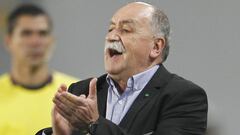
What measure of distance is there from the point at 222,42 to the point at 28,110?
86cm

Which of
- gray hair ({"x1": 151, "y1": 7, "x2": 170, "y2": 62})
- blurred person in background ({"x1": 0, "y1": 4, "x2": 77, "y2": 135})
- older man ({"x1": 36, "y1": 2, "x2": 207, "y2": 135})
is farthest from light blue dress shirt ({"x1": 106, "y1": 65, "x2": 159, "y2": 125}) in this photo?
blurred person in background ({"x1": 0, "y1": 4, "x2": 77, "y2": 135})

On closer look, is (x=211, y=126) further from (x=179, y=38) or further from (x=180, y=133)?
(x=180, y=133)

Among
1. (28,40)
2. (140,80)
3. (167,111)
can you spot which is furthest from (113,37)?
(28,40)

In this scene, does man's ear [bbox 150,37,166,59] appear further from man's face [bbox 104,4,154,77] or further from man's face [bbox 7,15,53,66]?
man's face [bbox 7,15,53,66]

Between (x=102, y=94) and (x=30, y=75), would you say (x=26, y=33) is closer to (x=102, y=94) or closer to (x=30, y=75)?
(x=30, y=75)

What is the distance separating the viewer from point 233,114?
2.52m

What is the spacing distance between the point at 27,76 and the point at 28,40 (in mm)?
135

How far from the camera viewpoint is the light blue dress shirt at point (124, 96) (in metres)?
1.58

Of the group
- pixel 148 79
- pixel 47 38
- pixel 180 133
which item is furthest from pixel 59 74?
pixel 180 133

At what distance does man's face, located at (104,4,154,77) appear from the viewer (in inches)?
64.1

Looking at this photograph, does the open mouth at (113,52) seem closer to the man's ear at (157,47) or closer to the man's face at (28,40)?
the man's ear at (157,47)

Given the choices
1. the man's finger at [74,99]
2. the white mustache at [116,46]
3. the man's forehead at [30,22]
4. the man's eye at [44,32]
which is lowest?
the man's eye at [44,32]

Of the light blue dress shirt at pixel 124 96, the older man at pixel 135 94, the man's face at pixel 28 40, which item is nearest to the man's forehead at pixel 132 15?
the older man at pixel 135 94

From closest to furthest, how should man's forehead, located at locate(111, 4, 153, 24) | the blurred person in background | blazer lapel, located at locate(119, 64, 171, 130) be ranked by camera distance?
blazer lapel, located at locate(119, 64, 171, 130)
man's forehead, located at locate(111, 4, 153, 24)
the blurred person in background
